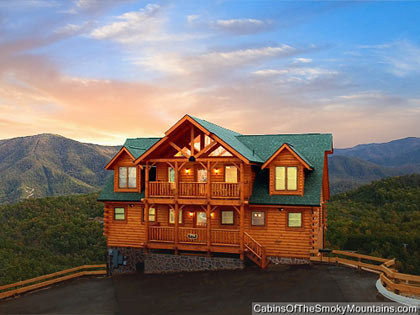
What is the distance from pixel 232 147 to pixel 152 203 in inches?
270

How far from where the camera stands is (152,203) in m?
24.7

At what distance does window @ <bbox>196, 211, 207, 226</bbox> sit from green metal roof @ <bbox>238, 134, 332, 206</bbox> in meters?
4.06

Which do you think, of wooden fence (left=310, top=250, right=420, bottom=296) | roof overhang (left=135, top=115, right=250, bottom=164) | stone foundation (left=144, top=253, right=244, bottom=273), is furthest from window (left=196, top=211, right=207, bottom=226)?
wooden fence (left=310, top=250, right=420, bottom=296)

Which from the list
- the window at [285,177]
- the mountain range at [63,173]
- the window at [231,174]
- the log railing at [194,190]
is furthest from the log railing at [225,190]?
the mountain range at [63,173]

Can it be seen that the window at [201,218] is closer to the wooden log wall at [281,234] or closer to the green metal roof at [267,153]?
the wooden log wall at [281,234]

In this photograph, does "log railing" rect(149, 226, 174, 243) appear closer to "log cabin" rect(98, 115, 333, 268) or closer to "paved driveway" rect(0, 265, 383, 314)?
"log cabin" rect(98, 115, 333, 268)

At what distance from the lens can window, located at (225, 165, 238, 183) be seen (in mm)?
25102

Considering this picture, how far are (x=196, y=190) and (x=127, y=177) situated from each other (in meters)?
6.31

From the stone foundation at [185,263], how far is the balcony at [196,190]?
157 inches

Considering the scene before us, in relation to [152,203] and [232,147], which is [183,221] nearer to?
[152,203]

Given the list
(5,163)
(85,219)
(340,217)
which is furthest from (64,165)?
(340,217)

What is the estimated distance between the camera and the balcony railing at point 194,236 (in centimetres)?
2303

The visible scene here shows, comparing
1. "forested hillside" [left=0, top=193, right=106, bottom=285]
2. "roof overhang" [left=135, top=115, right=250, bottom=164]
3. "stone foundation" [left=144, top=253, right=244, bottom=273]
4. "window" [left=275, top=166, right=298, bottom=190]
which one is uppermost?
"roof overhang" [left=135, top=115, right=250, bottom=164]

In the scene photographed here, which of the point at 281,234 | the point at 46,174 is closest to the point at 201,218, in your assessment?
the point at 281,234
